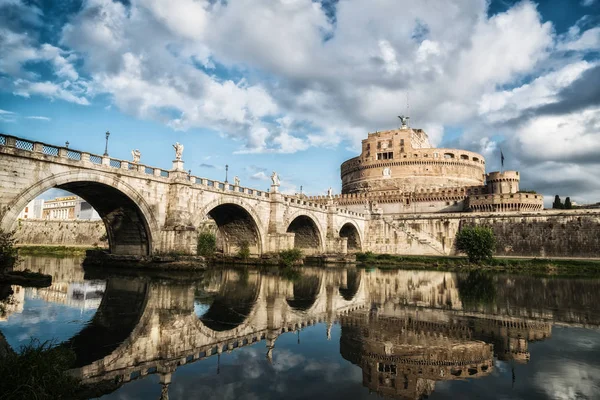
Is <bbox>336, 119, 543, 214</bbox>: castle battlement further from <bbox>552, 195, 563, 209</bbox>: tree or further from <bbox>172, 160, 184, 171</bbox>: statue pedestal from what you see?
<bbox>172, 160, 184, 171</bbox>: statue pedestal

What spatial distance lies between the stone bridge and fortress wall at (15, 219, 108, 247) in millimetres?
29403

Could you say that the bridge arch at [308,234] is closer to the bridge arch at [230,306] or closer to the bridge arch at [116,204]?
the bridge arch at [116,204]

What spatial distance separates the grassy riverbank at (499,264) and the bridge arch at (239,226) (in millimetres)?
13324

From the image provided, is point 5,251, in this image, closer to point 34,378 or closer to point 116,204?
point 116,204

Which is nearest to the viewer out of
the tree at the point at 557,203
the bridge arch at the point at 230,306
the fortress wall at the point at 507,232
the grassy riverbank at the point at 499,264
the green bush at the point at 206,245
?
the bridge arch at the point at 230,306

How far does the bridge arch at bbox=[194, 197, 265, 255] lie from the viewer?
114ft

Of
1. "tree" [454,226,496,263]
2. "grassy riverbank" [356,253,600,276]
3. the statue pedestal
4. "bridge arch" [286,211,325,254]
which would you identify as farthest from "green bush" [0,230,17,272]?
"tree" [454,226,496,263]

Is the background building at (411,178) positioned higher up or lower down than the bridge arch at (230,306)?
higher up

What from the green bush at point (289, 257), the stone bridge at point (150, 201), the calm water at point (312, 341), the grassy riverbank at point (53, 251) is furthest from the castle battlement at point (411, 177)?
the calm water at point (312, 341)

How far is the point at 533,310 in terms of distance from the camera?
15789 mm

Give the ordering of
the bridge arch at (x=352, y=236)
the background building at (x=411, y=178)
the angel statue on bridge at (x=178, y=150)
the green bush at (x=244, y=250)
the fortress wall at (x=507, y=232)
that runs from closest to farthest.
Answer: the angel statue on bridge at (x=178, y=150) → the green bush at (x=244, y=250) → the fortress wall at (x=507, y=232) → the bridge arch at (x=352, y=236) → the background building at (x=411, y=178)

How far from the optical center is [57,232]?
58062 mm

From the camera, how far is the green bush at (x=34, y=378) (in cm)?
469

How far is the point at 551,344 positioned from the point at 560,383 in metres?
3.35
